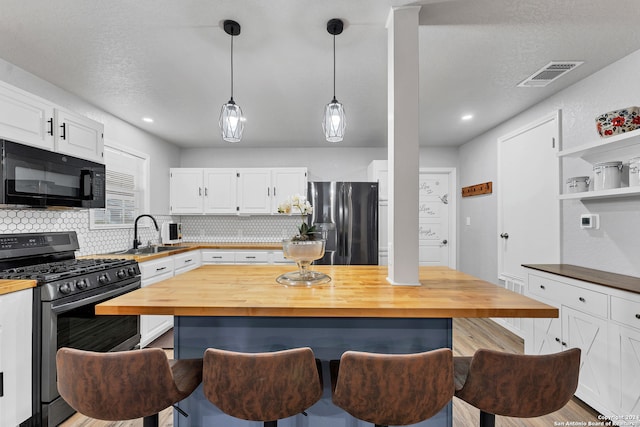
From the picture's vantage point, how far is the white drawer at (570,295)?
6.15 feet

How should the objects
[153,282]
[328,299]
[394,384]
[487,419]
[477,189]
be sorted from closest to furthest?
[394,384], [487,419], [328,299], [153,282], [477,189]

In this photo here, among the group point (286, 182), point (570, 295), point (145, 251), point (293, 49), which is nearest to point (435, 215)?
point (286, 182)

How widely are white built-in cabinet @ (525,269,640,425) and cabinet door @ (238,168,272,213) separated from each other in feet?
11.0

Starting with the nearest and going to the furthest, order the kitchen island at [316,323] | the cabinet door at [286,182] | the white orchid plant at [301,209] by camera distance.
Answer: the kitchen island at [316,323] → the white orchid plant at [301,209] → the cabinet door at [286,182]

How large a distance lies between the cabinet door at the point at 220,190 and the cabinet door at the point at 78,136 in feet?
5.60

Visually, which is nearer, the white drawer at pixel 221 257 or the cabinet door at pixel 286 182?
the white drawer at pixel 221 257

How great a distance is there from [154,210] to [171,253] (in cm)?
107

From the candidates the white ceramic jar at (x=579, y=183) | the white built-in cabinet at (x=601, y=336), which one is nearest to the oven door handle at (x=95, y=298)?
the white built-in cabinet at (x=601, y=336)

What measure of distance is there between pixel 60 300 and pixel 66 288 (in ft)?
0.24

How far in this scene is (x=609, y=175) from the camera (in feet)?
6.86

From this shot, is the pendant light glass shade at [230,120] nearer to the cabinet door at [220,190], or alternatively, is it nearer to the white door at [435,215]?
the cabinet door at [220,190]

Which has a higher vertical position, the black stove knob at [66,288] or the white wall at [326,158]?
the white wall at [326,158]

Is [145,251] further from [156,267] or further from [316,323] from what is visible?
[316,323]

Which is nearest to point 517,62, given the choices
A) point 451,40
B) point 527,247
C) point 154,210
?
point 451,40
